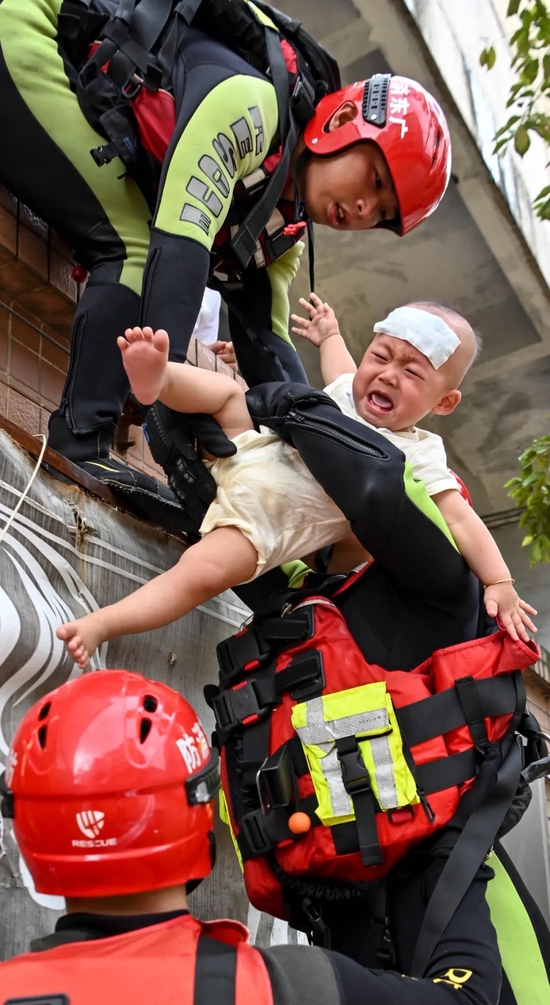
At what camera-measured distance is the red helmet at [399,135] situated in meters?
2.19

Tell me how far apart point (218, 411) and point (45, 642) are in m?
0.58

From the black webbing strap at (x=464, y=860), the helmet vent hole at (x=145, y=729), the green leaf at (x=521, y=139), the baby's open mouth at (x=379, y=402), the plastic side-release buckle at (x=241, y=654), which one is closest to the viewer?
the helmet vent hole at (x=145, y=729)

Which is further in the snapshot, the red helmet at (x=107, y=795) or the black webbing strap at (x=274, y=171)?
the black webbing strap at (x=274, y=171)

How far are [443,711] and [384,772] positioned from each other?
0.48 ft

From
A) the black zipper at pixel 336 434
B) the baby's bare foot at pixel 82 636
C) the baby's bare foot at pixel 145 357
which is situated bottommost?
the black zipper at pixel 336 434

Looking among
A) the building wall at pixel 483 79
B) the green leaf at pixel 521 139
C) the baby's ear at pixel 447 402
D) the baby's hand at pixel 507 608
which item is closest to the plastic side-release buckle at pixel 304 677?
the baby's hand at pixel 507 608

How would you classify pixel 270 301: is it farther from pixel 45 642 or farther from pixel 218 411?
pixel 45 642

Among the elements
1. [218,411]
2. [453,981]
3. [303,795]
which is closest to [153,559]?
[218,411]

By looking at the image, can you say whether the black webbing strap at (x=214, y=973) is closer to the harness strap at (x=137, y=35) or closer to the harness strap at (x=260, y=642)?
the harness strap at (x=260, y=642)

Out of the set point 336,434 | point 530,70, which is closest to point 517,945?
point 336,434

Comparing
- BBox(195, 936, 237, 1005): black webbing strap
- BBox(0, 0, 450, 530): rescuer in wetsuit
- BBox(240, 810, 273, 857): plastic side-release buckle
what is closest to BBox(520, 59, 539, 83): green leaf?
BBox(0, 0, 450, 530): rescuer in wetsuit

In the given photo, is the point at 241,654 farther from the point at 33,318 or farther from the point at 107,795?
the point at 33,318

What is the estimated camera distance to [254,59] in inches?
87.8

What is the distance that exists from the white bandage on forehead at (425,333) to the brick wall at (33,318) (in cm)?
94
